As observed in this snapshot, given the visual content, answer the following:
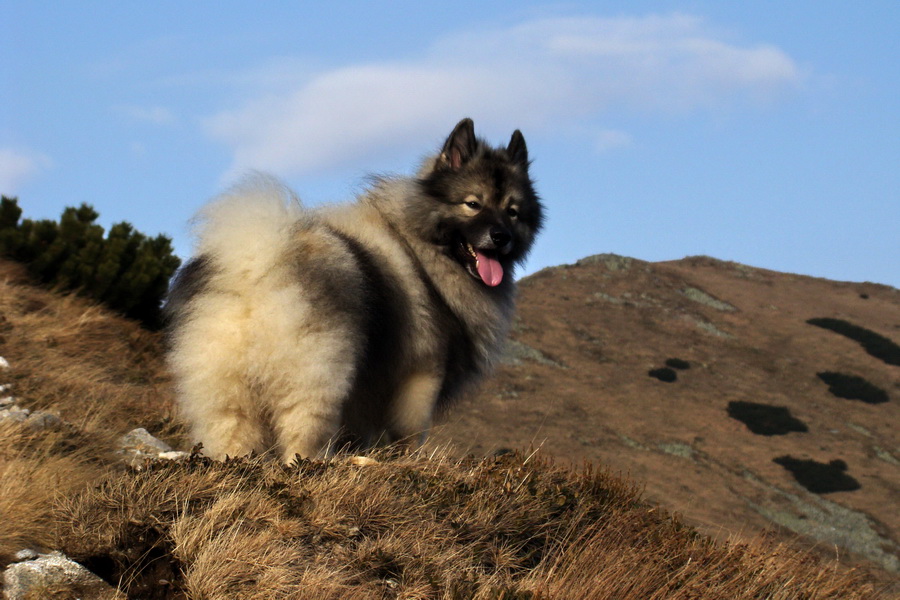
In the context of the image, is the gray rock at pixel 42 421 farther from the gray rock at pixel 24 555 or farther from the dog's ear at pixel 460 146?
the dog's ear at pixel 460 146

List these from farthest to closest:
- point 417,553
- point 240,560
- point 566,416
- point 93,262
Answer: point 566,416, point 93,262, point 417,553, point 240,560

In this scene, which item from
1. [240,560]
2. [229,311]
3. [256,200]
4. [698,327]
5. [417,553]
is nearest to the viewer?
[240,560]

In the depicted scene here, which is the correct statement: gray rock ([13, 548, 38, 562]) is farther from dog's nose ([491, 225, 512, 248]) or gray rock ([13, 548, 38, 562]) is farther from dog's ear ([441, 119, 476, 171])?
dog's ear ([441, 119, 476, 171])

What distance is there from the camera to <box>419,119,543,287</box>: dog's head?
660 cm

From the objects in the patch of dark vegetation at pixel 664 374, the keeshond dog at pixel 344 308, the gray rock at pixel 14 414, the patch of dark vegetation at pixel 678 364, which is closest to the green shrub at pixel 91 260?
the gray rock at pixel 14 414

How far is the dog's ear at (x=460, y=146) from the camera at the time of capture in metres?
6.93

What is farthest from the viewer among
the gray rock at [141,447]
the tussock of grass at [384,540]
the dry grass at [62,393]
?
the gray rock at [141,447]

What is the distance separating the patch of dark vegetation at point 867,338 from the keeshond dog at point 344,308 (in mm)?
29233

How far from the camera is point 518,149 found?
7.46m

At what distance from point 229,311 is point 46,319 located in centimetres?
670

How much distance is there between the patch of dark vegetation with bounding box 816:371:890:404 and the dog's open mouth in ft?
83.7

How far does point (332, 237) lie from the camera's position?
5.64 meters

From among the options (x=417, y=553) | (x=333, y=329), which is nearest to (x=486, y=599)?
(x=417, y=553)

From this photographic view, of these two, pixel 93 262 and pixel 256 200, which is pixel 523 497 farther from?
pixel 93 262
